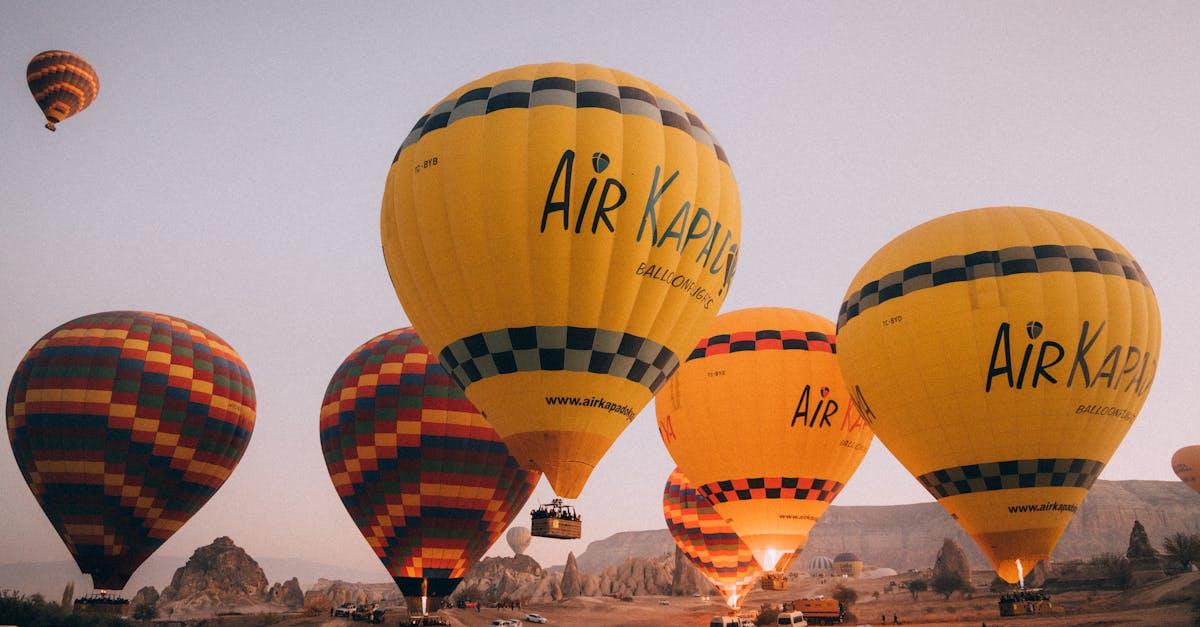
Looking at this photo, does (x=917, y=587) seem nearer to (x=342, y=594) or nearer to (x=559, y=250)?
(x=342, y=594)

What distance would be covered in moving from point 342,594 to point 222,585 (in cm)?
1084

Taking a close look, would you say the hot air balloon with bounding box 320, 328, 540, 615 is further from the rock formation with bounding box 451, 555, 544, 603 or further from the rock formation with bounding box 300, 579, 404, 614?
the rock formation with bounding box 451, 555, 544, 603

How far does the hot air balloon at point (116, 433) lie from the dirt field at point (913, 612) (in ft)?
28.4

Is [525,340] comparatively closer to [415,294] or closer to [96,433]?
[415,294]

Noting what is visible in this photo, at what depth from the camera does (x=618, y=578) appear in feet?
287

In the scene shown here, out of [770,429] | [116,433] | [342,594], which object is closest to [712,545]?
[770,429]

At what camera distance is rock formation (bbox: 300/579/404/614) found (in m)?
56.9

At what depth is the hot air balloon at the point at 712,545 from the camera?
27.2 meters

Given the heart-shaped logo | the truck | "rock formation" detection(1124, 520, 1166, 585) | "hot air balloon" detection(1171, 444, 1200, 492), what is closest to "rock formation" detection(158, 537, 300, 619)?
the truck

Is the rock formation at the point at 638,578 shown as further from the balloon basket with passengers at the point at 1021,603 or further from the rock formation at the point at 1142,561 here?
the balloon basket with passengers at the point at 1021,603

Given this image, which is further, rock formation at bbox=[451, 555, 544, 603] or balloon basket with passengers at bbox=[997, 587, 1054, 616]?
rock formation at bbox=[451, 555, 544, 603]

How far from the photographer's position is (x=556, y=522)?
43.6 ft

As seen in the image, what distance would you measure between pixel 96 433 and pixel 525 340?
56.8 feet

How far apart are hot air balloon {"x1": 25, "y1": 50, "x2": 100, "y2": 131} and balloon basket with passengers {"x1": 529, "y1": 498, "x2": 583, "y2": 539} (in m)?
27.7
